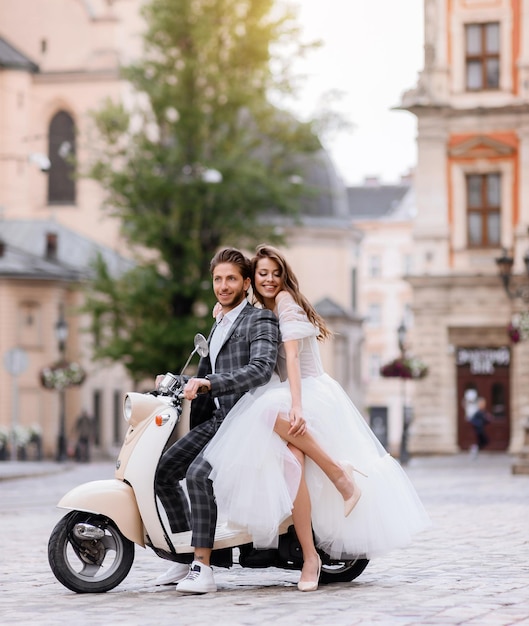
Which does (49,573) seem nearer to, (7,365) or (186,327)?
(7,365)

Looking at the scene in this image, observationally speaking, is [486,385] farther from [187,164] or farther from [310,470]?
[310,470]

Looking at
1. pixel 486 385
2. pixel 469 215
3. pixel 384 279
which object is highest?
pixel 469 215

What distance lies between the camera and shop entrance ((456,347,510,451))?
142 feet

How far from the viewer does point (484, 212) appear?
43.5 meters

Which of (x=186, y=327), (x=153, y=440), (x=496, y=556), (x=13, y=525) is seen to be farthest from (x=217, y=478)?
(x=186, y=327)

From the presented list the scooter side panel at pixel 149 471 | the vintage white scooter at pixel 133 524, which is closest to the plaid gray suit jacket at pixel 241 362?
the vintage white scooter at pixel 133 524

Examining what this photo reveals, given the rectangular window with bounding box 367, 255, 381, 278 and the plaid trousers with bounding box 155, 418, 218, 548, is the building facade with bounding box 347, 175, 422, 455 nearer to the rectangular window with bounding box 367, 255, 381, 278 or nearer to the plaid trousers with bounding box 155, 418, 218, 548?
the rectangular window with bounding box 367, 255, 381, 278

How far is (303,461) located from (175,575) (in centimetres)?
106

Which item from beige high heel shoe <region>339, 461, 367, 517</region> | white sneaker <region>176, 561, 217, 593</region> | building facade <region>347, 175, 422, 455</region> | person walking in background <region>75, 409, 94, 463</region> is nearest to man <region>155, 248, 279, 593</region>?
white sneaker <region>176, 561, 217, 593</region>

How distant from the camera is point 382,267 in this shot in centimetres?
10506

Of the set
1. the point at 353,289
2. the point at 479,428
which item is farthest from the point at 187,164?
the point at 353,289

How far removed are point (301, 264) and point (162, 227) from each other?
29824mm

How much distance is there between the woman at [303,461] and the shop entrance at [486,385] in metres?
34.3

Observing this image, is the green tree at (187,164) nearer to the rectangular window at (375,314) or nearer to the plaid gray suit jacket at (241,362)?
the plaid gray suit jacket at (241,362)
